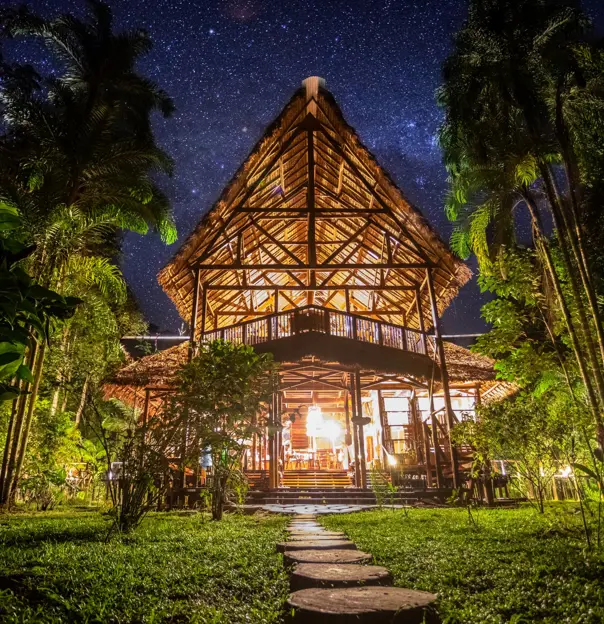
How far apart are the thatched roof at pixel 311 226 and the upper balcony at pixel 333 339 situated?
1062 millimetres

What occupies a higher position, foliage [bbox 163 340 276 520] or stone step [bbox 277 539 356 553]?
foliage [bbox 163 340 276 520]

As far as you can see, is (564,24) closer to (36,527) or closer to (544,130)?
(544,130)

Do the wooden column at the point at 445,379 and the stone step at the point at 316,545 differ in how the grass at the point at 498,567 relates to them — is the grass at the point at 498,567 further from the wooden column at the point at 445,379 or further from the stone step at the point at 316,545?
the wooden column at the point at 445,379

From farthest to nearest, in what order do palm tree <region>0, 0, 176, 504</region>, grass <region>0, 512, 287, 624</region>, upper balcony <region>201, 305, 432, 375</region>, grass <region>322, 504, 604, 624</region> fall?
upper balcony <region>201, 305, 432, 375</region> → palm tree <region>0, 0, 176, 504</region> → grass <region>322, 504, 604, 624</region> → grass <region>0, 512, 287, 624</region>

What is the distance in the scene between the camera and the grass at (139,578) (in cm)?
238

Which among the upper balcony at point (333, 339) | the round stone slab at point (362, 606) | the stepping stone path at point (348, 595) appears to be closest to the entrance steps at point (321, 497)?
the upper balcony at point (333, 339)

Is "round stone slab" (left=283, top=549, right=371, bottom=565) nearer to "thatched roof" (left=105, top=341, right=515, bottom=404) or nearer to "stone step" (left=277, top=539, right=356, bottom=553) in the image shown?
"stone step" (left=277, top=539, right=356, bottom=553)

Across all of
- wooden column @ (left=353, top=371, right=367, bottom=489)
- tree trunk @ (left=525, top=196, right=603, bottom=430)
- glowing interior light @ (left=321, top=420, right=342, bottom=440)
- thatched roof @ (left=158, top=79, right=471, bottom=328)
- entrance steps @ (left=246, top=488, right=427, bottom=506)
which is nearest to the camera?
tree trunk @ (left=525, top=196, right=603, bottom=430)

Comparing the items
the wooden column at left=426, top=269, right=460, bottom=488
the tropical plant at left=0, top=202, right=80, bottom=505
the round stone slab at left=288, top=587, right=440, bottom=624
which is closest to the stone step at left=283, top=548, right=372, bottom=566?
the round stone slab at left=288, top=587, right=440, bottom=624

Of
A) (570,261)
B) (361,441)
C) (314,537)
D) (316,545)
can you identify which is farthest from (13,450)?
(570,261)

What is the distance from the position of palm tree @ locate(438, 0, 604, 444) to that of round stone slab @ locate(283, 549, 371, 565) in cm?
470

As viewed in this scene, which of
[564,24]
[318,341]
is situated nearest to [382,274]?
[318,341]

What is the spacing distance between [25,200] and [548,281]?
378 inches

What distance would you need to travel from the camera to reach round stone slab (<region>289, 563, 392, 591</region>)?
2.69 metres
